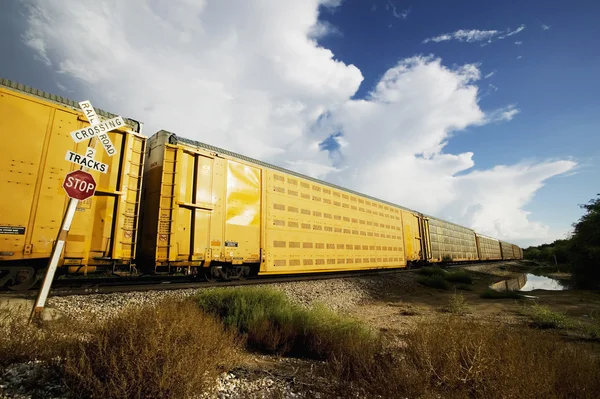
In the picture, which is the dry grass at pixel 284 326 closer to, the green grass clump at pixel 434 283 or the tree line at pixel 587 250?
the green grass clump at pixel 434 283

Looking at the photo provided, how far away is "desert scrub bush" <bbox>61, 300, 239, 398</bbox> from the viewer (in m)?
2.65

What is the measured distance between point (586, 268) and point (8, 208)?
28792mm

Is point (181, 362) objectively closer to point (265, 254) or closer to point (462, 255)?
point (265, 254)

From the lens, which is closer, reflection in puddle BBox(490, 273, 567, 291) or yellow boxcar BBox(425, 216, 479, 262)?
reflection in puddle BBox(490, 273, 567, 291)

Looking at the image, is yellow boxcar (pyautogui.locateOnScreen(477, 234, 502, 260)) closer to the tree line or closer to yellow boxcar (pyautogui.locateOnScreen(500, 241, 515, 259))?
yellow boxcar (pyautogui.locateOnScreen(500, 241, 515, 259))

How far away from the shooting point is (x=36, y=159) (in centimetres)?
613

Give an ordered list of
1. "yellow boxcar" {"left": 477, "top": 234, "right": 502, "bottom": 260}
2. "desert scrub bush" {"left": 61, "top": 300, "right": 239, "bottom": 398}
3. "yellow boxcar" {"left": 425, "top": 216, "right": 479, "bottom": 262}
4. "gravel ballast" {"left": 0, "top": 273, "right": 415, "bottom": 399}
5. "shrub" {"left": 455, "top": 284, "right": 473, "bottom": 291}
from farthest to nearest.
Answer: "yellow boxcar" {"left": 477, "top": 234, "right": 502, "bottom": 260} → "yellow boxcar" {"left": 425, "top": 216, "right": 479, "bottom": 262} → "shrub" {"left": 455, "top": 284, "right": 473, "bottom": 291} → "gravel ballast" {"left": 0, "top": 273, "right": 415, "bottom": 399} → "desert scrub bush" {"left": 61, "top": 300, "right": 239, "bottom": 398}

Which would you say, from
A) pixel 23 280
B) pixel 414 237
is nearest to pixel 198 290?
pixel 23 280

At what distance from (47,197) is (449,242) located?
105 feet

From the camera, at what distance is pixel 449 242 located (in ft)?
97.2

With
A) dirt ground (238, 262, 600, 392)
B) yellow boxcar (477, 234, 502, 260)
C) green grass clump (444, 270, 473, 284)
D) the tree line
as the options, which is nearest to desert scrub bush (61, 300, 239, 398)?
dirt ground (238, 262, 600, 392)

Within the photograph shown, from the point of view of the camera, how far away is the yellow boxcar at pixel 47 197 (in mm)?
5762

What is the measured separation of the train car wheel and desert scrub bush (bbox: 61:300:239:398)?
388 centimetres

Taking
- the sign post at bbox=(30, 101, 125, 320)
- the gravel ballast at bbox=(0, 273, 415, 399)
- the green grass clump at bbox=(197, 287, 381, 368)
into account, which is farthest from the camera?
the sign post at bbox=(30, 101, 125, 320)
